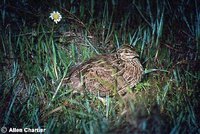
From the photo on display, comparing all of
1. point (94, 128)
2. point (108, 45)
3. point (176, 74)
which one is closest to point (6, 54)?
point (108, 45)

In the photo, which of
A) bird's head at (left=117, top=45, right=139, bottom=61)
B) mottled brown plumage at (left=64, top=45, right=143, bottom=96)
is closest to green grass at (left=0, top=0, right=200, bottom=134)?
mottled brown plumage at (left=64, top=45, right=143, bottom=96)

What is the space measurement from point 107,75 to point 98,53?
506 mm

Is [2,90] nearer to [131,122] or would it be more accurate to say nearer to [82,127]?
[82,127]

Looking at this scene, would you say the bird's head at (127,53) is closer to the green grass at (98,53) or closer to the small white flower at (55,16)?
the green grass at (98,53)

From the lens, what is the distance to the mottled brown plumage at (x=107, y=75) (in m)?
4.25

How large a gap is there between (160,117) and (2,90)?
175cm

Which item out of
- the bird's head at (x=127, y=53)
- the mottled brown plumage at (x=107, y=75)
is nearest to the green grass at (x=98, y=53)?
the mottled brown plumage at (x=107, y=75)

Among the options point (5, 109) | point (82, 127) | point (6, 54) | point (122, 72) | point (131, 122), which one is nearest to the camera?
point (131, 122)

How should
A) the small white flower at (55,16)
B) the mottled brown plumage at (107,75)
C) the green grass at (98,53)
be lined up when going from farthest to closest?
the small white flower at (55,16)
the mottled brown plumage at (107,75)
the green grass at (98,53)

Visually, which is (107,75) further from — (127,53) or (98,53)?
(98,53)

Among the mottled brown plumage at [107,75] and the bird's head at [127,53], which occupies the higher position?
the bird's head at [127,53]

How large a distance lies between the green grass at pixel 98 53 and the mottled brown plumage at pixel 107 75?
0.33 feet

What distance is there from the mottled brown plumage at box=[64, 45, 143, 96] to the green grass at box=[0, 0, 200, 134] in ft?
0.33

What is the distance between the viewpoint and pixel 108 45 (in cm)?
492
